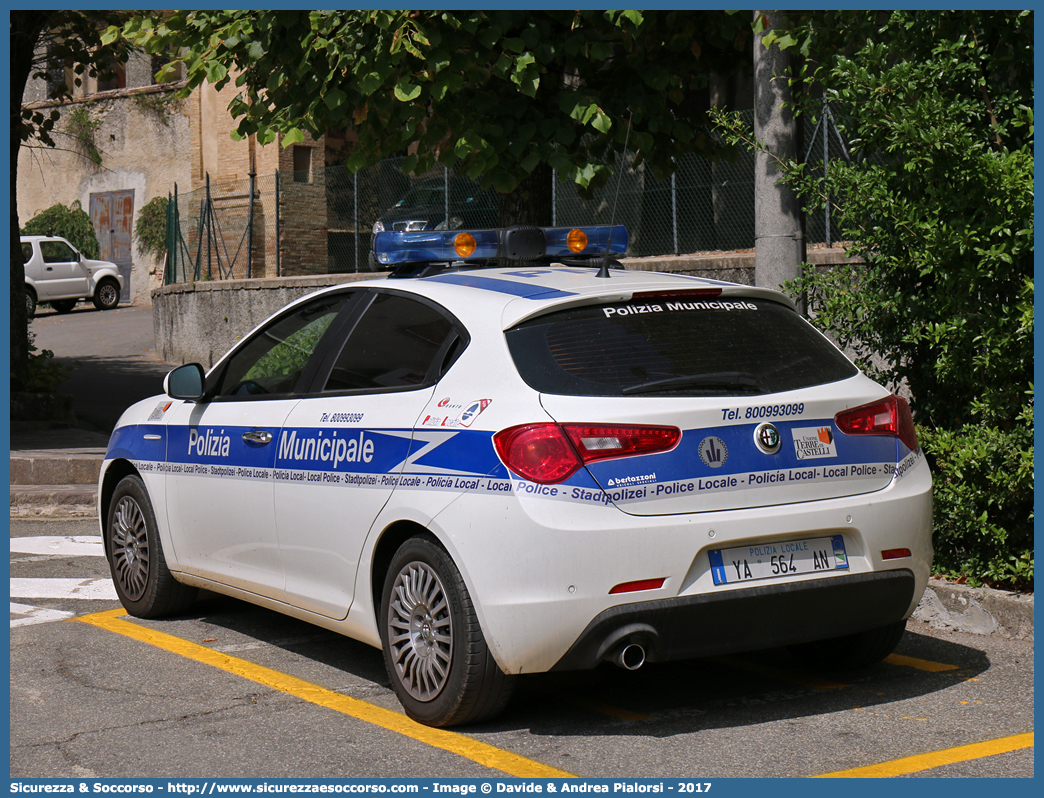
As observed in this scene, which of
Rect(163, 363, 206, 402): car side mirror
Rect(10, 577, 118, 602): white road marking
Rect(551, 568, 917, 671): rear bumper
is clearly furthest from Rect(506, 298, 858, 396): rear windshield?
Rect(10, 577, 118, 602): white road marking

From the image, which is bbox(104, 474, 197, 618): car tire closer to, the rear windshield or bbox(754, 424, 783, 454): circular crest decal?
the rear windshield

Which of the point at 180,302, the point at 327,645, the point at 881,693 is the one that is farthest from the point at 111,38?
the point at 180,302

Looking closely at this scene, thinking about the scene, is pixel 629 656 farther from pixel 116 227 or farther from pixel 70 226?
pixel 70 226

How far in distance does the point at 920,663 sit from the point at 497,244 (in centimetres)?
253

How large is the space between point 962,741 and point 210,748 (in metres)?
2.50

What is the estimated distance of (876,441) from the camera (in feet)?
15.1

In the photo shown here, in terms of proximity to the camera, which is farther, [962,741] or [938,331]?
[938,331]

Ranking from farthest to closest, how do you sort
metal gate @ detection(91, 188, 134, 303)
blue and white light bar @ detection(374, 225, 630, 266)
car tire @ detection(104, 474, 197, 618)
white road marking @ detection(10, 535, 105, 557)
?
1. metal gate @ detection(91, 188, 134, 303)
2. white road marking @ detection(10, 535, 105, 557)
3. car tire @ detection(104, 474, 197, 618)
4. blue and white light bar @ detection(374, 225, 630, 266)

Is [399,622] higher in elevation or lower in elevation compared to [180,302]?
lower

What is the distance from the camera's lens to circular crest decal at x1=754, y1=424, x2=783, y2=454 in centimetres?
434

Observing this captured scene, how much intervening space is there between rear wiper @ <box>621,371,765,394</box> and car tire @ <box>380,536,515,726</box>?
34.7 inches

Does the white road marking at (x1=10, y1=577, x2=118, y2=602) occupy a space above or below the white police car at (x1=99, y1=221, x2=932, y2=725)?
below

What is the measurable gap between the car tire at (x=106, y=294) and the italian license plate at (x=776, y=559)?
30.1 m
